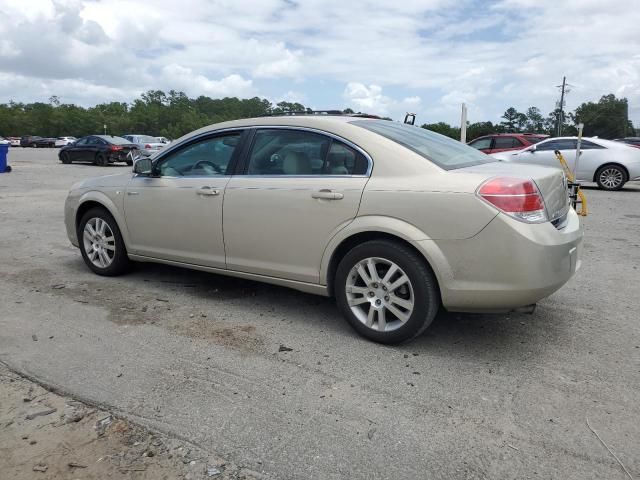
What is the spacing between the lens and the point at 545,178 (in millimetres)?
3568

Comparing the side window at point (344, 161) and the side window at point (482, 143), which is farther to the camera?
the side window at point (482, 143)

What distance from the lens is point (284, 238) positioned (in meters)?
4.05

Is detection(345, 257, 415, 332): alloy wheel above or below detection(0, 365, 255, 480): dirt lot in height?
above

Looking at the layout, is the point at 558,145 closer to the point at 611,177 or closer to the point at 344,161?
the point at 611,177

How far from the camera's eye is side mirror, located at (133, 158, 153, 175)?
4.90 m

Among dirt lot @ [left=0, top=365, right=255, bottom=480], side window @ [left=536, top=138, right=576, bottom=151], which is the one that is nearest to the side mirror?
dirt lot @ [left=0, top=365, right=255, bottom=480]

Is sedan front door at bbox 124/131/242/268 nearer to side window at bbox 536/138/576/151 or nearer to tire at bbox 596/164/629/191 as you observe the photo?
side window at bbox 536/138/576/151

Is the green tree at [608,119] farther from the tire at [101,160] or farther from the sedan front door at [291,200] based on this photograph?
the sedan front door at [291,200]

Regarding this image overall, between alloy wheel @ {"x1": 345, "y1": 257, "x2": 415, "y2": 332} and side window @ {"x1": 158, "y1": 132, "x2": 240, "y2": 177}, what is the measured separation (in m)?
1.52

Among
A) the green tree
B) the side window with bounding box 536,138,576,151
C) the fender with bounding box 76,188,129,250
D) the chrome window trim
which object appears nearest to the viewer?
the chrome window trim

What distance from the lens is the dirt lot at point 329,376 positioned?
8.23 ft

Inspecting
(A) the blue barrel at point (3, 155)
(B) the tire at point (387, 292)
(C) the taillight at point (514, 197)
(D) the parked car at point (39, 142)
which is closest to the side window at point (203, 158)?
(B) the tire at point (387, 292)

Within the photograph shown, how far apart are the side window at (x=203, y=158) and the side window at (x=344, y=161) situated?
38.1 inches

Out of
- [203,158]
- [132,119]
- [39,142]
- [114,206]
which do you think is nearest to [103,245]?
[114,206]
